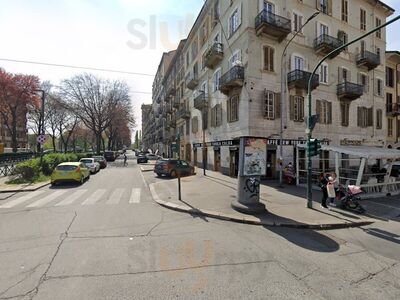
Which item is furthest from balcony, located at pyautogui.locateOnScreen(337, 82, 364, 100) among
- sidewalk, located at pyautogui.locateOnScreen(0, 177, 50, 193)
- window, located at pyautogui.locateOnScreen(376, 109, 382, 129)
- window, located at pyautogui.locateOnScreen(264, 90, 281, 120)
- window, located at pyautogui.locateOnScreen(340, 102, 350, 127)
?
sidewalk, located at pyautogui.locateOnScreen(0, 177, 50, 193)

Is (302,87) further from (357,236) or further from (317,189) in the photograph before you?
(357,236)

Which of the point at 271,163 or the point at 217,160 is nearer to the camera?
the point at 271,163

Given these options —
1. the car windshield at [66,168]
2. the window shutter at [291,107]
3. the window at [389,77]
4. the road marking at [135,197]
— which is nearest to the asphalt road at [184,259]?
the road marking at [135,197]

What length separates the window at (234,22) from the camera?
19420 millimetres

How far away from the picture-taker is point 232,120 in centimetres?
2008

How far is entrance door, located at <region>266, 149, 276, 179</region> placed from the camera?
19.0m

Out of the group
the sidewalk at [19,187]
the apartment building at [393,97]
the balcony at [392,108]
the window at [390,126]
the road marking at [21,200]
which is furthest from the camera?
the window at [390,126]

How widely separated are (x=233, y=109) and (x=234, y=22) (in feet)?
22.1

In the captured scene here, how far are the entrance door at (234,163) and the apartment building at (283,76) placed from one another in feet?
0.26

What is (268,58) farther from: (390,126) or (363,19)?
(390,126)

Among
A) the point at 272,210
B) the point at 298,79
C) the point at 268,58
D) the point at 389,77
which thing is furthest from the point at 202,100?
the point at 389,77

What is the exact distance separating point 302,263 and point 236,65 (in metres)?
15.5

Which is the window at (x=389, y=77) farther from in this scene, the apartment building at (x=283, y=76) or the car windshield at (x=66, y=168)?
the car windshield at (x=66, y=168)

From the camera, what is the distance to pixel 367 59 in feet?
76.8
